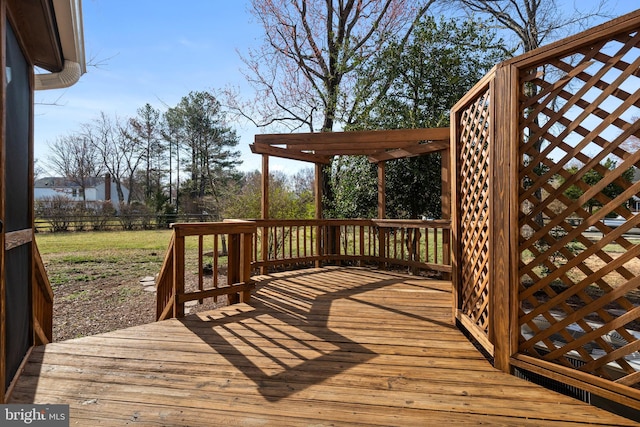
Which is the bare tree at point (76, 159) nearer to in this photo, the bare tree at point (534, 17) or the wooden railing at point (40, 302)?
the wooden railing at point (40, 302)

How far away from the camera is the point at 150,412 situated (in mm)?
1636

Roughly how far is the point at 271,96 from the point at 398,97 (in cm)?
435

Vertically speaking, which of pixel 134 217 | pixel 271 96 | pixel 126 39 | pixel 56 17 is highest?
pixel 126 39

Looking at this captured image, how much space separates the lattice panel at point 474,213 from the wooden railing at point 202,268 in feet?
7.22

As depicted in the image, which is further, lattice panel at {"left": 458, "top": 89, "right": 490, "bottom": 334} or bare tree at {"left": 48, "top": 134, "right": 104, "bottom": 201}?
bare tree at {"left": 48, "top": 134, "right": 104, "bottom": 201}

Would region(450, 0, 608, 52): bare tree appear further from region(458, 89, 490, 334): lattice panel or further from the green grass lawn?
the green grass lawn

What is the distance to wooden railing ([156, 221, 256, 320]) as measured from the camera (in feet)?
10.1

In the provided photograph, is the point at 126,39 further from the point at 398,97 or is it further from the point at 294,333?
the point at 294,333

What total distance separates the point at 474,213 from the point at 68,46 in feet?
11.7

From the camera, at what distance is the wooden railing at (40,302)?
2488 mm

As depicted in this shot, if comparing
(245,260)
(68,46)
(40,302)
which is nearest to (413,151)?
(245,260)

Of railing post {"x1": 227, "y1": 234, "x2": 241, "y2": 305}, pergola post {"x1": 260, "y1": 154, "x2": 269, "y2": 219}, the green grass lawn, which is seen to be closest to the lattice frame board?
railing post {"x1": 227, "y1": 234, "x2": 241, "y2": 305}

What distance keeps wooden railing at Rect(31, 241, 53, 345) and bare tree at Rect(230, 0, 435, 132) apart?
6608mm

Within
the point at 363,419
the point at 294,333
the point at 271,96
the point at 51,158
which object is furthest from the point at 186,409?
the point at 51,158
